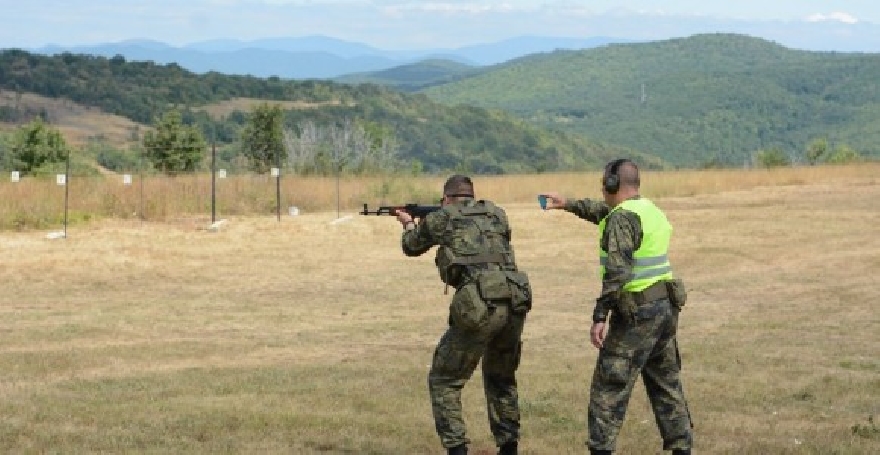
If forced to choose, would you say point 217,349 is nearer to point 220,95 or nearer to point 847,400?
point 847,400

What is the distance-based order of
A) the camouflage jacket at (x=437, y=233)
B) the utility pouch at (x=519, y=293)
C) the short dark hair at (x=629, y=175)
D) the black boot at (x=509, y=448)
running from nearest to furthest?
the short dark hair at (x=629, y=175), the utility pouch at (x=519, y=293), the camouflage jacket at (x=437, y=233), the black boot at (x=509, y=448)

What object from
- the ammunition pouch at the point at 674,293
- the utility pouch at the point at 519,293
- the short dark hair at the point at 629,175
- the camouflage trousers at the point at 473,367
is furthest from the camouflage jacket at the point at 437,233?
the ammunition pouch at the point at 674,293

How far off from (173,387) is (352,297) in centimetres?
872

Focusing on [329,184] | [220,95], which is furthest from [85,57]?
[329,184]

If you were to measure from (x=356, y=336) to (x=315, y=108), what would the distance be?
103438 mm

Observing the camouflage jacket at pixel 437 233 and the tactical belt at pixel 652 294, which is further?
the camouflage jacket at pixel 437 233

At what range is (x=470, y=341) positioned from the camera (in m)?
8.08

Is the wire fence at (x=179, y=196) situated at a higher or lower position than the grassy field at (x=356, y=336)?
higher

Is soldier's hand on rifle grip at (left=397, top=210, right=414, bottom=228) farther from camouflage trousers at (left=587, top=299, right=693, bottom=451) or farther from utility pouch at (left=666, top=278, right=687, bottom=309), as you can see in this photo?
utility pouch at (left=666, top=278, right=687, bottom=309)

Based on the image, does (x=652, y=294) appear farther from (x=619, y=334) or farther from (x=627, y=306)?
(x=619, y=334)

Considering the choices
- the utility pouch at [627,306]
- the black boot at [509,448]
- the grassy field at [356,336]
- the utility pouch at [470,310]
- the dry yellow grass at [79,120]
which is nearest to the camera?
the utility pouch at [627,306]

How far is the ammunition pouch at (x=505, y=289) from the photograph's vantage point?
797cm

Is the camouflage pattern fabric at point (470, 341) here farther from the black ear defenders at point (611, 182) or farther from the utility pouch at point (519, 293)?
the black ear defenders at point (611, 182)

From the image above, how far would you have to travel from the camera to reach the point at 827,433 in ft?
32.2
